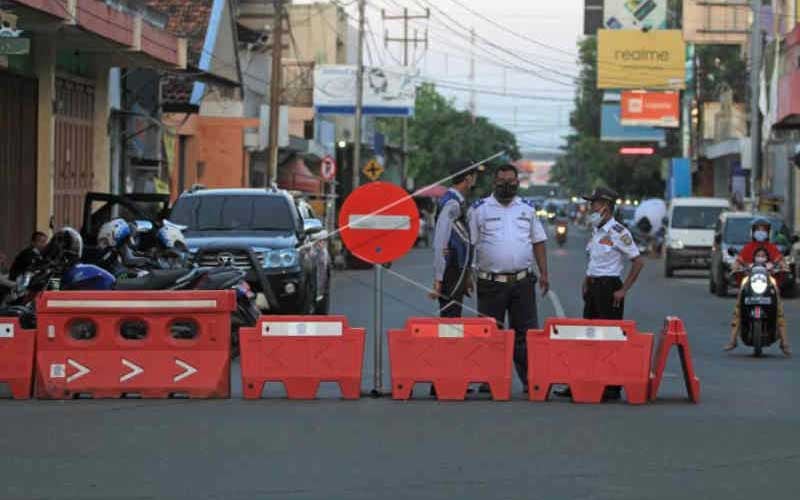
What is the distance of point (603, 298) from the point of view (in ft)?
47.5

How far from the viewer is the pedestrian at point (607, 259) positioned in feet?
47.3

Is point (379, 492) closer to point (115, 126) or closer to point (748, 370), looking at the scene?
point (748, 370)

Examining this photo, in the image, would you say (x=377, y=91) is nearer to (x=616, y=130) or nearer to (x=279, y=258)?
(x=616, y=130)

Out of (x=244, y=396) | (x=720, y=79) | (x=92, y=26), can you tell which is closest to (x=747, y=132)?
(x=720, y=79)

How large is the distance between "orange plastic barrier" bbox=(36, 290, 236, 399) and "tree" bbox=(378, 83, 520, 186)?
372ft

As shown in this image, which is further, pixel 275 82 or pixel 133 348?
pixel 275 82

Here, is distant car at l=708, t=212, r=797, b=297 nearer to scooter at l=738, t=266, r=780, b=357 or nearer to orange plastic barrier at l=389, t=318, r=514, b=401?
scooter at l=738, t=266, r=780, b=357

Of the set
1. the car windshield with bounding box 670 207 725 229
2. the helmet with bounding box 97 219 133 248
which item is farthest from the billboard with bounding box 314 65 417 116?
the helmet with bounding box 97 219 133 248

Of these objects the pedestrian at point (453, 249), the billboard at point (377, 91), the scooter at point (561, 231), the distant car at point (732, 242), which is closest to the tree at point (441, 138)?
the scooter at point (561, 231)

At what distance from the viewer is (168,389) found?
1354cm

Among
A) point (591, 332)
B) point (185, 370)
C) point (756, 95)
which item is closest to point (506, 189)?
point (591, 332)

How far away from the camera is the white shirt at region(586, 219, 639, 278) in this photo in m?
14.4

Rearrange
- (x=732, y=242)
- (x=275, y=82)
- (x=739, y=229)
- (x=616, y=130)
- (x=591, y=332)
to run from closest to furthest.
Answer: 1. (x=591, y=332)
2. (x=732, y=242)
3. (x=739, y=229)
4. (x=275, y=82)
5. (x=616, y=130)

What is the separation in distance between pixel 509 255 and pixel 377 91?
6101 centimetres
